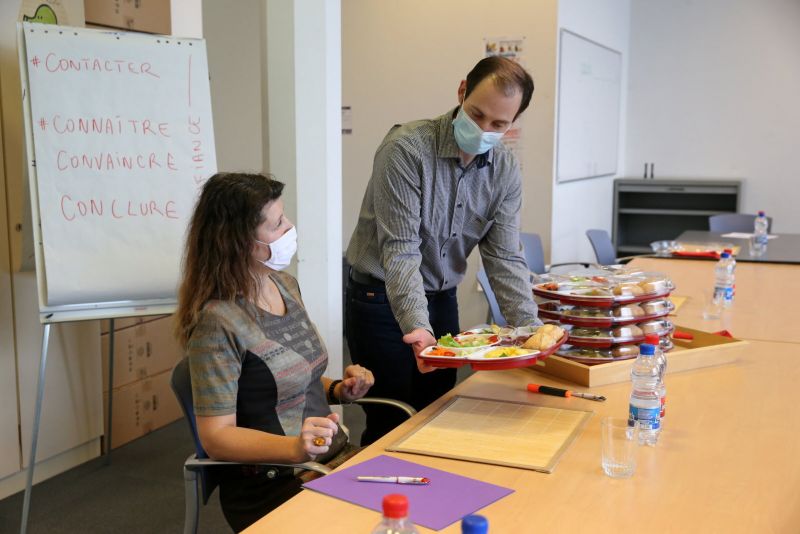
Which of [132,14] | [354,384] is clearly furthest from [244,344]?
[132,14]

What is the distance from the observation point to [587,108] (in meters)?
6.27

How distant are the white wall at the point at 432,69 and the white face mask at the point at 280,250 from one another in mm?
3846

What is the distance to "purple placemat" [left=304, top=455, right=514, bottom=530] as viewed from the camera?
4.45 feet

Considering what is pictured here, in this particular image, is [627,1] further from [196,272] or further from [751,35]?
[196,272]

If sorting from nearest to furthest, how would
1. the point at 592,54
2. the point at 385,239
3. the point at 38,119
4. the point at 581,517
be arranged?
the point at 581,517 → the point at 385,239 → the point at 38,119 → the point at 592,54

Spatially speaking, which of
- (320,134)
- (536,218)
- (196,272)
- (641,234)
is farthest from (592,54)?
(196,272)

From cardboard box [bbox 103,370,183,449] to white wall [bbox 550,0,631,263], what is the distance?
289 centimetres

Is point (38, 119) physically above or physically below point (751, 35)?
below

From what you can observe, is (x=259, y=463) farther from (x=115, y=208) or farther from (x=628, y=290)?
(x=115, y=208)

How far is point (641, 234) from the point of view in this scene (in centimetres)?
764

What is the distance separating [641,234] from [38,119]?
5970mm

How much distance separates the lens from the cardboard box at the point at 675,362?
6.90ft

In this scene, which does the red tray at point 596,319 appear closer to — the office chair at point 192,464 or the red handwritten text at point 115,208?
the office chair at point 192,464

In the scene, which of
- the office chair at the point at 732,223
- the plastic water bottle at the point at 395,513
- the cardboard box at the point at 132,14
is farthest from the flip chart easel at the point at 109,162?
the office chair at the point at 732,223
